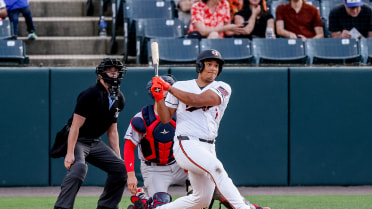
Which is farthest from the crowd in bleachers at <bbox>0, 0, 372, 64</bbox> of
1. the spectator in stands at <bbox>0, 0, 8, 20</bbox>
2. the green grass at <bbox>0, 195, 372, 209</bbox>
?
Result: the green grass at <bbox>0, 195, 372, 209</bbox>

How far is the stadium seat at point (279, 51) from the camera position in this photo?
952cm

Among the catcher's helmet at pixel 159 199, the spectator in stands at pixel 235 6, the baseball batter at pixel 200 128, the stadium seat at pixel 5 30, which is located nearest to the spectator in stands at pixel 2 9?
the stadium seat at pixel 5 30

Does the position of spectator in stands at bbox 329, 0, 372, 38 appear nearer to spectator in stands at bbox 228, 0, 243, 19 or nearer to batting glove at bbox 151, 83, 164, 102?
spectator in stands at bbox 228, 0, 243, 19

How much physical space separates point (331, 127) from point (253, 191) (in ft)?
4.54

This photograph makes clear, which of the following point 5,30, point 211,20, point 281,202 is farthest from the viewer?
point 5,30

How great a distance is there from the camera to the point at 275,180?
8812 millimetres

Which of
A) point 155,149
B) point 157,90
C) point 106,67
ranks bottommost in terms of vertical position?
point 155,149

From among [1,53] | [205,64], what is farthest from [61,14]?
[205,64]

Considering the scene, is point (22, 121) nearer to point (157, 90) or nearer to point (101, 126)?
point (101, 126)

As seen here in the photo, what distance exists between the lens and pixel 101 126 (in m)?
6.15

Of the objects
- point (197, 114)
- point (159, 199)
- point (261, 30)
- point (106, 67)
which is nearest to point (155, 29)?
point (261, 30)

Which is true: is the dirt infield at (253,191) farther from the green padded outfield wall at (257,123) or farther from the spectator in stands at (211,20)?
the spectator in stands at (211,20)

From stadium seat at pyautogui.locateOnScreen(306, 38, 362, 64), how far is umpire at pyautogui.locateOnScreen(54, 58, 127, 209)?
4.25 metres

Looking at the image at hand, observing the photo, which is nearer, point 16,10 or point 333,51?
point 333,51
